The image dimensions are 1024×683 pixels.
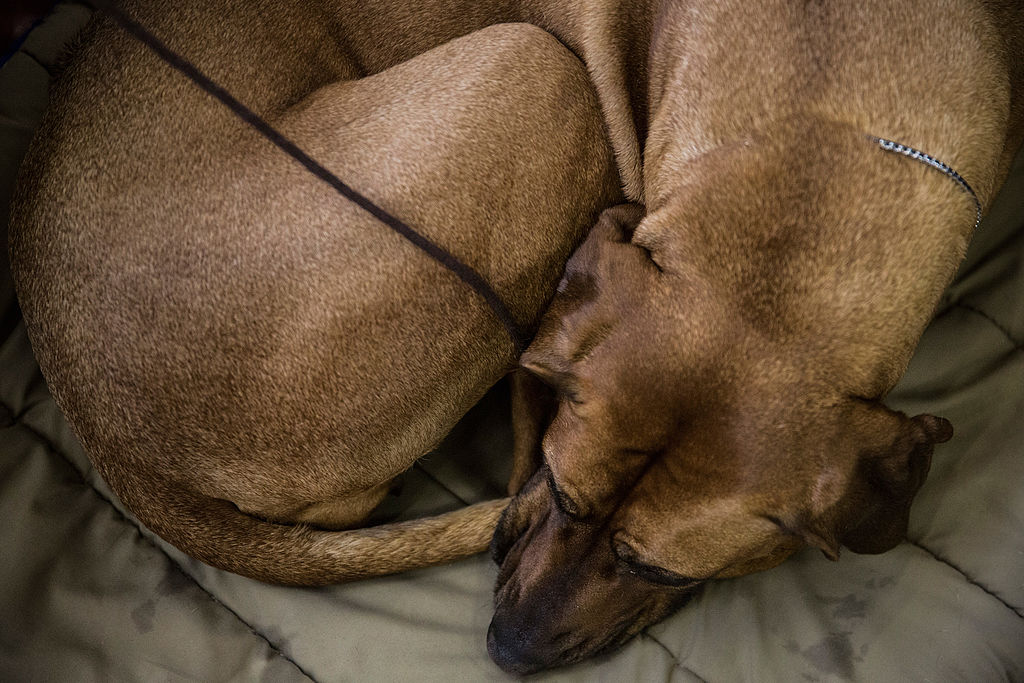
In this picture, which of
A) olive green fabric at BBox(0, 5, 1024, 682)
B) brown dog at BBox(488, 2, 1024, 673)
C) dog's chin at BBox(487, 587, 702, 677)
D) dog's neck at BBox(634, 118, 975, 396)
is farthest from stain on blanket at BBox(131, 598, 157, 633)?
dog's neck at BBox(634, 118, 975, 396)

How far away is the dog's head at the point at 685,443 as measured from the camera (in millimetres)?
1432

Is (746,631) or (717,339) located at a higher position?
(717,339)

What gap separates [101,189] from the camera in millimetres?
1786

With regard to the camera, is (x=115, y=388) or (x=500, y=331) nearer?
(x=115, y=388)

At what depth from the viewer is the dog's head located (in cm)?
143

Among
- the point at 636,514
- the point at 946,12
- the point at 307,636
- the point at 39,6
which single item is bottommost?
the point at 307,636

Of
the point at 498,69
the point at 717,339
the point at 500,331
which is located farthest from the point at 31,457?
the point at 717,339

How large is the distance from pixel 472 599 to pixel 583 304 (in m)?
0.96

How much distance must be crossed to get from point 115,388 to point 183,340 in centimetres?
20

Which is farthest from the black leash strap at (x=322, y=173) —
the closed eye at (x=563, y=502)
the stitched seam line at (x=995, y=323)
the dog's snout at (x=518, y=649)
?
the stitched seam line at (x=995, y=323)

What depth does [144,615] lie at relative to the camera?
2076mm

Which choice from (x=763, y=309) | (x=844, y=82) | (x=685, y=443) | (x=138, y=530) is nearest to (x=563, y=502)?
(x=685, y=443)

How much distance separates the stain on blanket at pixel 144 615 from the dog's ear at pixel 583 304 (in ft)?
4.17

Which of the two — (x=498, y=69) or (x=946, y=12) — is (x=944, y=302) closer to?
(x=946, y=12)
